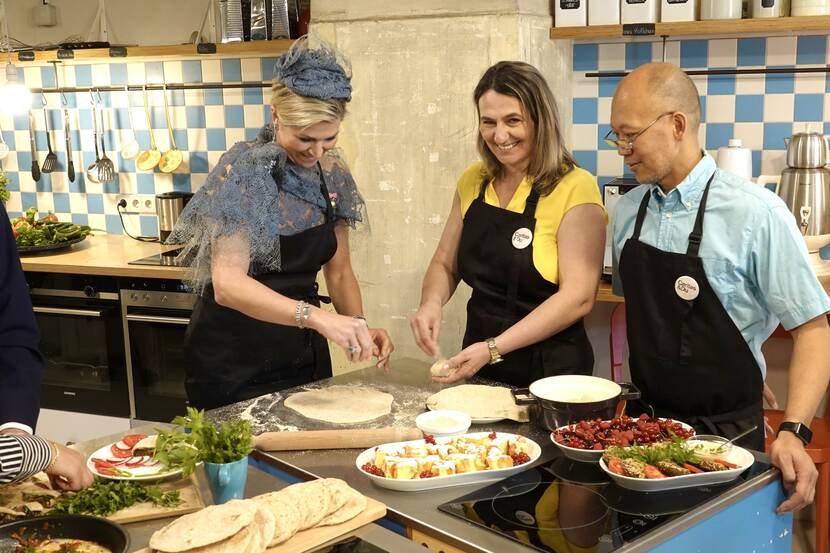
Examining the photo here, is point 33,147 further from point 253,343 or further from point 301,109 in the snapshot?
point 301,109

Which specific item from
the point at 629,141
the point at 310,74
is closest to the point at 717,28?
the point at 629,141

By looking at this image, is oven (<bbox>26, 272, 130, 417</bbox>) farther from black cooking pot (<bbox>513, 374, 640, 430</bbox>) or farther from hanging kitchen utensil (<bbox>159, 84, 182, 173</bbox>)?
black cooking pot (<bbox>513, 374, 640, 430</bbox>)

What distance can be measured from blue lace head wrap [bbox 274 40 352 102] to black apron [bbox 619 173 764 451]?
3.04 ft

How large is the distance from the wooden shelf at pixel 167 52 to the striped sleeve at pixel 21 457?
3.10 metres

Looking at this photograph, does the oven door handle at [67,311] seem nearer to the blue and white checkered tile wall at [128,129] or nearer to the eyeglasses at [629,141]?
the blue and white checkered tile wall at [128,129]

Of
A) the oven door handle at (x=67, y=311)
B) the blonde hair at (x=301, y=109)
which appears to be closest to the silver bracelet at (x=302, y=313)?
the blonde hair at (x=301, y=109)

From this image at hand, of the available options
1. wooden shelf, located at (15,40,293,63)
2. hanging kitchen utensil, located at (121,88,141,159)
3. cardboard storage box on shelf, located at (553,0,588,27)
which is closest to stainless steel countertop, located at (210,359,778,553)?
cardboard storage box on shelf, located at (553,0,588,27)

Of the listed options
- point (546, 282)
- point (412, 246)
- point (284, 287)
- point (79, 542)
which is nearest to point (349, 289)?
point (284, 287)

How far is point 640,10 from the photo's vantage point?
148 inches

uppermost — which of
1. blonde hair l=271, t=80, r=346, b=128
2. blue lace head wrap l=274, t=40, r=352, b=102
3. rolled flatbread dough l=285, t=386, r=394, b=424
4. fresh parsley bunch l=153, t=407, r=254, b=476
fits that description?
blue lace head wrap l=274, t=40, r=352, b=102

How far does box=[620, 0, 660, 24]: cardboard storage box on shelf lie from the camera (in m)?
3.75

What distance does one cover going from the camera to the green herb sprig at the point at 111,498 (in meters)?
1.75

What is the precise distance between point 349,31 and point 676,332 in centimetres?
212

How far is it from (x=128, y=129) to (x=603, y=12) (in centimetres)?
282
